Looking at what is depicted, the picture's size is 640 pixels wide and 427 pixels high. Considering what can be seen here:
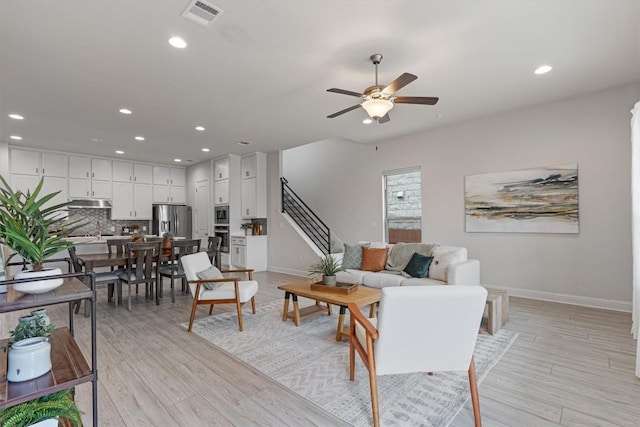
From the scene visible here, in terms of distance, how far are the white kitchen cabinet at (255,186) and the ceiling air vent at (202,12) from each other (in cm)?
518

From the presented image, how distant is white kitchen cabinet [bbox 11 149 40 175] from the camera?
679 centimetres

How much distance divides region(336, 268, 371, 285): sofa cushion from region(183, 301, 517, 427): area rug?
0.79 meters

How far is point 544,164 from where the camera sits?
4695 millimetres

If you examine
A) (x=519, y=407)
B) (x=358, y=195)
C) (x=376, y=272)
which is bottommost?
(x=519, y=407)

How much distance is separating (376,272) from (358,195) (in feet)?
9.66

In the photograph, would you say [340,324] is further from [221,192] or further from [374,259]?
[221,192]

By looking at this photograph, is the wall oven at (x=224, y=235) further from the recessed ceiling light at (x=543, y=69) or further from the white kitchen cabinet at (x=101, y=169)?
the recessed ceiling light at (x=543, y=69)

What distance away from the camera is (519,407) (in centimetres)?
209

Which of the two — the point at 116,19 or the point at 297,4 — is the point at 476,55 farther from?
the point at 116,19

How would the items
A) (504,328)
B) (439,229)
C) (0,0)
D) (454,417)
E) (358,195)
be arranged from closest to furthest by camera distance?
1. (454,417)
2. (0,0)
3. (504,328)
4. (439,229)
5. (358,195)

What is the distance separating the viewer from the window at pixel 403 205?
20.8ft

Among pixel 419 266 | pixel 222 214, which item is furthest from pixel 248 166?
pixel 419 266

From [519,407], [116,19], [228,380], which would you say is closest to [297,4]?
[116,19]

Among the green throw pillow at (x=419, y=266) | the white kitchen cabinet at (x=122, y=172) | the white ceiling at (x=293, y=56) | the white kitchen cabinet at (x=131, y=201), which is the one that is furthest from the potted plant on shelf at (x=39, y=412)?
the white kitchen cabinet at (x=122, y=172)
